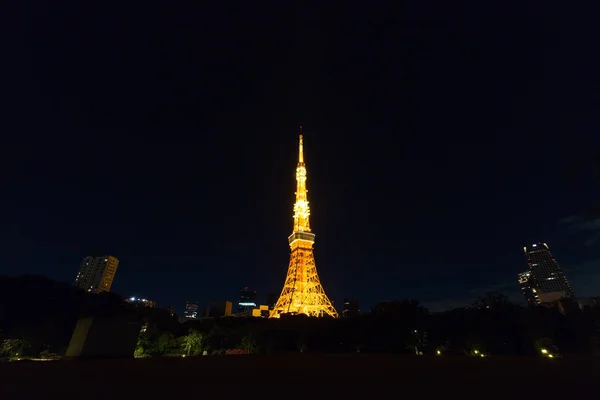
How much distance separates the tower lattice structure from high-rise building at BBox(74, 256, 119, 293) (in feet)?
267

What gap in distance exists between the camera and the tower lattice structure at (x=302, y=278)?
131ft

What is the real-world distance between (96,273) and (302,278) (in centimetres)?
8772

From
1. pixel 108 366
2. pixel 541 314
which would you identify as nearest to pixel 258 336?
pixel 108 366

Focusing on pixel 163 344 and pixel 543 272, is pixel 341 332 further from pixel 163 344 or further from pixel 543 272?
pixel 543 272

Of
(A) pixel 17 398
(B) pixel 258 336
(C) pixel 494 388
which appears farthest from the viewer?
(B) pixel 258 336

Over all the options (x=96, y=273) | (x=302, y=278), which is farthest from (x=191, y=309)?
(x=302, y=278)

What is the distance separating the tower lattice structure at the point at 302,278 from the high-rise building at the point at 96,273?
3201 inches

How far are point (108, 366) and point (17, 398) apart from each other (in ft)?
17.4

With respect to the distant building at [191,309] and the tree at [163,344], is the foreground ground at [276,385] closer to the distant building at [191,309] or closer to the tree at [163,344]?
the tree at [163,344]

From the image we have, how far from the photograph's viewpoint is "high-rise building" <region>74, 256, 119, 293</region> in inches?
3743

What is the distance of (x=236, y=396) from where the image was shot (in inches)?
288

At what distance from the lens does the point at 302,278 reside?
42.8 m

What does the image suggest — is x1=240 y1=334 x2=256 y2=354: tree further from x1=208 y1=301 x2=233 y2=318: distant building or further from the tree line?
x1=208 y1=301 x2=233 y2=318: distant building

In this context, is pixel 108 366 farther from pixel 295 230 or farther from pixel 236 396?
pixel 295 230
